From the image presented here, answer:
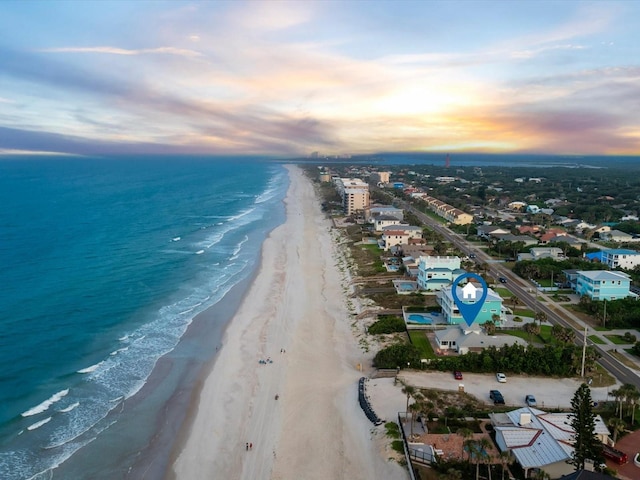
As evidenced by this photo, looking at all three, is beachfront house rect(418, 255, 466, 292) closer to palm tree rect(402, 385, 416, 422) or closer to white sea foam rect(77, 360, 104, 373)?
palm tree rect(402, 385, 416, 422)

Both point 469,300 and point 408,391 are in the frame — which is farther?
point 469,300

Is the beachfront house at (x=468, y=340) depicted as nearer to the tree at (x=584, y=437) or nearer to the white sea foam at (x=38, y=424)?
the tree at (x=584, y=437)

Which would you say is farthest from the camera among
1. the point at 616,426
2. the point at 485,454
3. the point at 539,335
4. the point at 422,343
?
the point at 539,335

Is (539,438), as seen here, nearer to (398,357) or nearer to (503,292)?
(398,357)

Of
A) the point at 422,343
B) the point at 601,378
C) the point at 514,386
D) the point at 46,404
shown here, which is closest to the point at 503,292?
the point at 422,343

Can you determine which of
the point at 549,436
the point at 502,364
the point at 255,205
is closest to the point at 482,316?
the point at 502,364

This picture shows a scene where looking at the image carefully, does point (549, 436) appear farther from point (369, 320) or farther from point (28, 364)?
point (28, 364)
